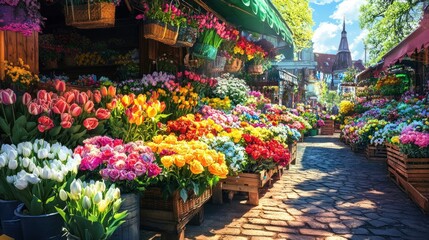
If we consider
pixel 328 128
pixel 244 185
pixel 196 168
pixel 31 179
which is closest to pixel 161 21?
pixel 196 168

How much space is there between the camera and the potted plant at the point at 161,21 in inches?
192

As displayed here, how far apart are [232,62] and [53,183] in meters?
6.55

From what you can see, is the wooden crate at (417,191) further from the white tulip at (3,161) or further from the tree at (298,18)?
the tree at (298,18)

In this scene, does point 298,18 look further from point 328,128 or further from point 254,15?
point 254,15

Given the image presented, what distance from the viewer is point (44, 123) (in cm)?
314

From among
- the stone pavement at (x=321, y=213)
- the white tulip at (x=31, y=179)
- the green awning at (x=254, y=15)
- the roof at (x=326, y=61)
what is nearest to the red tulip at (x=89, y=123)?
the white tulip at (x=31, y=179)

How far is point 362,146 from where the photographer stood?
11852mm

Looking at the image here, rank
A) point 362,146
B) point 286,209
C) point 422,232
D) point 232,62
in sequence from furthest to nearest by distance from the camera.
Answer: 1. point 362,146
2. point 232,62
3. point 286,209
4. point 422,232

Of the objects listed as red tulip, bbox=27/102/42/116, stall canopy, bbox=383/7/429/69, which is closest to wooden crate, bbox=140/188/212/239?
red tulip, bbox=27/102/42/116

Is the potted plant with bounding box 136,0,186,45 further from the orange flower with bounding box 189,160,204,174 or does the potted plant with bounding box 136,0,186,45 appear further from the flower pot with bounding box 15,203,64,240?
the flower pot with bounding box 15,203,64,240

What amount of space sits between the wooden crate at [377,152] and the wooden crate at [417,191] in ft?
10.2

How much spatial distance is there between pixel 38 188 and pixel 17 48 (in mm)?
2961

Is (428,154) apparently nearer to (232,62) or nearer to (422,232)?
(422,232)

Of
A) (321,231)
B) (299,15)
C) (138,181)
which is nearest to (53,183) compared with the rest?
(138,181)
